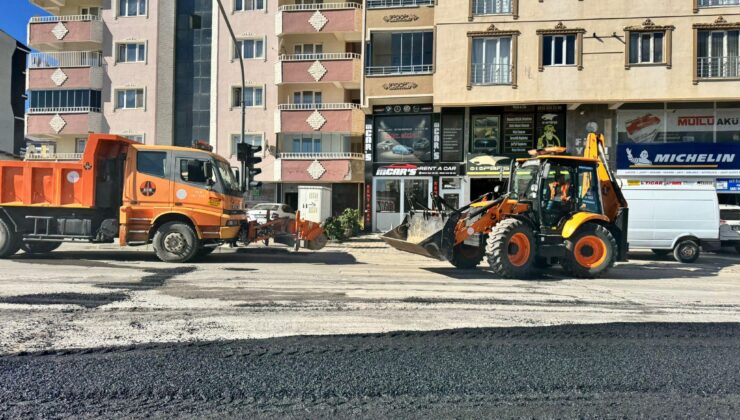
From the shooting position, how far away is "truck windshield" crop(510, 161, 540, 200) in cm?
1128

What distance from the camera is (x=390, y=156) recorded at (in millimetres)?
26406

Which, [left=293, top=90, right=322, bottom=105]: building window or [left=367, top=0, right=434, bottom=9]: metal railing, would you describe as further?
[left=293, top=90, right=322, bottom=105]: building window

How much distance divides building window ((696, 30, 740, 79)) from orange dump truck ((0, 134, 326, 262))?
870 inches

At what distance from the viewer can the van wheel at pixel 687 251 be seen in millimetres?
15672

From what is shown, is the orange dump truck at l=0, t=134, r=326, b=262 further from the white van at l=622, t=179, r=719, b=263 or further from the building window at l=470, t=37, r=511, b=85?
the building window at l=470, t=37, r=511, b=85

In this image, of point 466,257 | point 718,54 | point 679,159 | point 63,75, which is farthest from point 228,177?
point 63,75

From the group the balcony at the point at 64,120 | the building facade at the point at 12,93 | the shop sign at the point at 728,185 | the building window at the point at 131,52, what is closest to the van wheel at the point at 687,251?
the shop sign at the point at 728,185

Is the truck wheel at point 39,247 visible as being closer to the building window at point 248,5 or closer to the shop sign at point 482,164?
the shop sign at point 482,164

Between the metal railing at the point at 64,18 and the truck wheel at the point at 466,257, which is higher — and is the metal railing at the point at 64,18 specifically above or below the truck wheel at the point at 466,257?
above

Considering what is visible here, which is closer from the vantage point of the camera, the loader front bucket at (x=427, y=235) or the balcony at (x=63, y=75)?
the loader front bucket at (x=427, y=235)

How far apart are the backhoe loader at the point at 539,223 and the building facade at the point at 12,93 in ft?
121

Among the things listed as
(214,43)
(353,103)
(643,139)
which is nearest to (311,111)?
(353,103)

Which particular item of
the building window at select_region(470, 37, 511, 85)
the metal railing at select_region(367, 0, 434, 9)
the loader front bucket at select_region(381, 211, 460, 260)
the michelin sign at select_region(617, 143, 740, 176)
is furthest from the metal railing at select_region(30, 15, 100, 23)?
the michelin sign at select_region(617, 143, 740, 176)

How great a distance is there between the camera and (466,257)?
12109 mm
